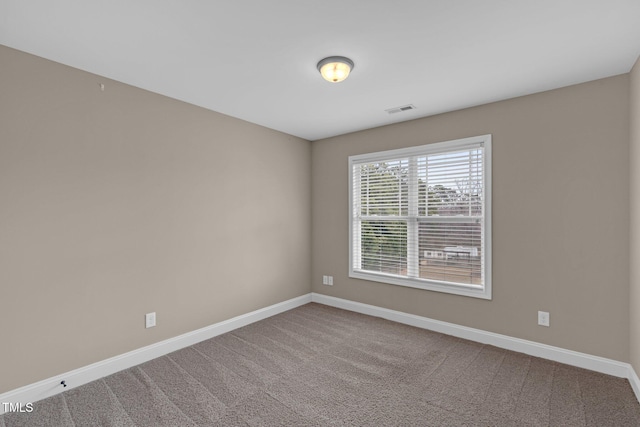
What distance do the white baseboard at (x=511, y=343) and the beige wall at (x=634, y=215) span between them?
0.15 meters

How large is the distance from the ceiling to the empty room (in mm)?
18

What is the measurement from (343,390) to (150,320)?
74.1 inches

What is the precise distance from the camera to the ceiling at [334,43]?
1787 millimetres

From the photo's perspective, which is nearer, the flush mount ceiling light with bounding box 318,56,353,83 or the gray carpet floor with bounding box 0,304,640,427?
the gray carpet floor with bounding box 0,304,640,427

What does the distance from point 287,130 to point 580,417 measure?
156 inches

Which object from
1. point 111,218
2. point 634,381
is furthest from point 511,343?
point 111,218

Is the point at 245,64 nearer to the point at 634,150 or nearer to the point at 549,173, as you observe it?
the point at 549,173

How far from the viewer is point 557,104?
9.32 feet

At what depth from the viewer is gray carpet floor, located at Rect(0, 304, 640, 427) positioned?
2.07m

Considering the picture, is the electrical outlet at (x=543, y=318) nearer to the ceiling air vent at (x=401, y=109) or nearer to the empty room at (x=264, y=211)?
Result: the empty room at (x=264, y=211)

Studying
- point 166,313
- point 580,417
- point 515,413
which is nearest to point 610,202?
point 580,417

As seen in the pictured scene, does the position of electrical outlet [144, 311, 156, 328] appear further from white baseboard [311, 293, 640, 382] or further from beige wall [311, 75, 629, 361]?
beige wall [311, 75, 629, 361]

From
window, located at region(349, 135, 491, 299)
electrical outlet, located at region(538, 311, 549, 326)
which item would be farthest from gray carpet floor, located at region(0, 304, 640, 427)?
window, located at region(349, 135, 491, 299)

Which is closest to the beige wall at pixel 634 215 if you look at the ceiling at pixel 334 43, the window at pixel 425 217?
the ceiling at pixel 334 43
